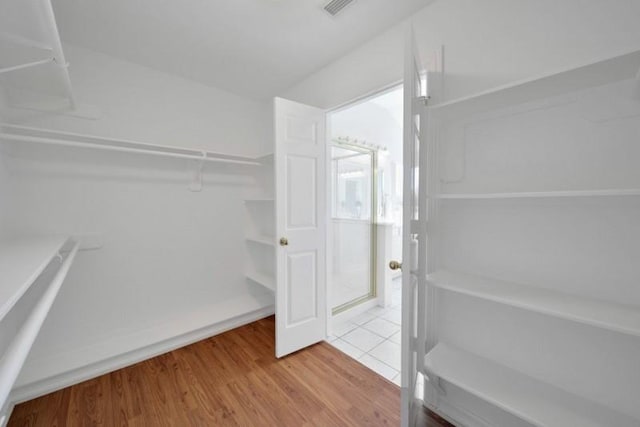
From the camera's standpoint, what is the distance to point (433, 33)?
1527 millimetres

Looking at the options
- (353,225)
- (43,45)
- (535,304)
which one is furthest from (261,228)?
(535,304)

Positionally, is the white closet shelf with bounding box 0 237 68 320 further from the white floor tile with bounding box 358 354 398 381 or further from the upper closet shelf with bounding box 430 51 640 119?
the white floor tile with bounding box 358 354 398 381

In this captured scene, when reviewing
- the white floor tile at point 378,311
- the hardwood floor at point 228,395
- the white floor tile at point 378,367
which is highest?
the hardwood floor at point 228,395

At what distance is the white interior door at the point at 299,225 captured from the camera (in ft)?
6.59

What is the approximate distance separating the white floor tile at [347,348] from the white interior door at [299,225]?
16 centimetres

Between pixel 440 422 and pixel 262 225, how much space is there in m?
2.31

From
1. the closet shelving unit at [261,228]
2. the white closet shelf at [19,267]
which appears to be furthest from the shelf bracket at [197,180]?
the white closet shelf at [19,267]

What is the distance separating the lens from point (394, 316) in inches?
113

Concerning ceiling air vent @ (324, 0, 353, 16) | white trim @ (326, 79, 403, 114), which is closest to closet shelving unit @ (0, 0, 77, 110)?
ceiling air vent @ (324, 0, 353, 16)

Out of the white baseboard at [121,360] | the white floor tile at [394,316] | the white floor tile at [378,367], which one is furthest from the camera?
the white floor tile at [394,316]

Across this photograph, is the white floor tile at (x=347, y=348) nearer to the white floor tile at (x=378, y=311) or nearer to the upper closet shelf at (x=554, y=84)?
the white floor tile at (x=378, y=311)

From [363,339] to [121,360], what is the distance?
2026 mm

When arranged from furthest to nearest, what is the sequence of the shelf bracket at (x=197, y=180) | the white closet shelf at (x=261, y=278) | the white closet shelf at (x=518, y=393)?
the white closet shelf at (x=261, y=278) → the shelf bracket at (x=197, y=180) → the white closet shelf at (x=518, y=393)

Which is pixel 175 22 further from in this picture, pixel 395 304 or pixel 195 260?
pixel 395 304
